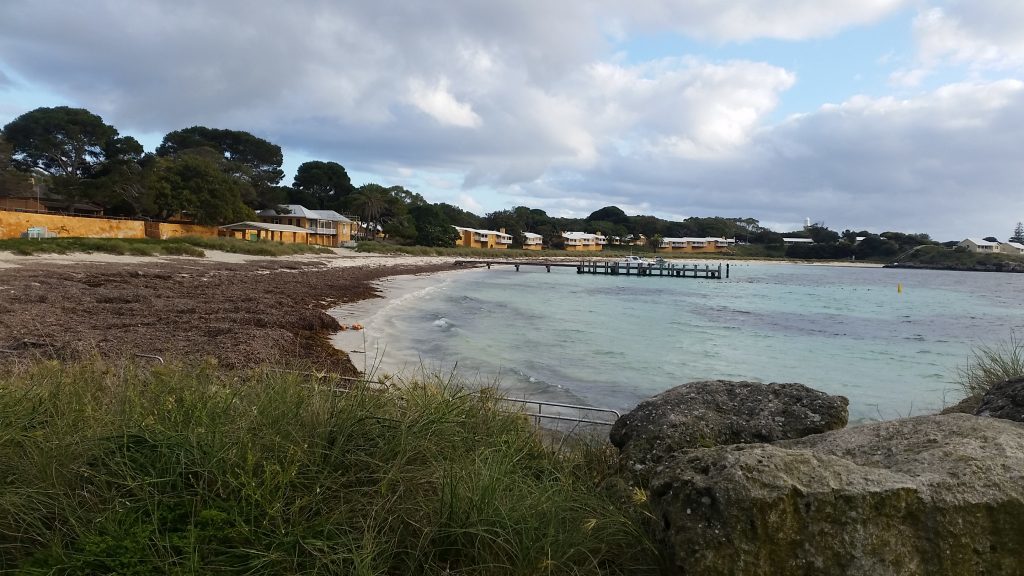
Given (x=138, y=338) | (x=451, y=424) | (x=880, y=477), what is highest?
(x=880, y=477)

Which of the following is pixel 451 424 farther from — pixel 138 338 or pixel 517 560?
pixel 138 338

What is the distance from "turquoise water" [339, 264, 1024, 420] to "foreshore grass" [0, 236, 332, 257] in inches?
531

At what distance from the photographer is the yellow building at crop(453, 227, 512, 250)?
345 feet

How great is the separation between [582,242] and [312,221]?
73418 millimetres

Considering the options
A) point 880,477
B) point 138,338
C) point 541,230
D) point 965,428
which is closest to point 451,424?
point 880,477

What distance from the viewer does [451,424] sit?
3809 mm

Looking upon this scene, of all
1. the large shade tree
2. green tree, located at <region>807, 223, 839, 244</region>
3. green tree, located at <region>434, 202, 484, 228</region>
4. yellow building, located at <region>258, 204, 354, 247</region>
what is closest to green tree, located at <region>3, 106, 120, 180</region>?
the large shade tree

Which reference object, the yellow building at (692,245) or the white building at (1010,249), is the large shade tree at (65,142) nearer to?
the yellow building at (692,245)

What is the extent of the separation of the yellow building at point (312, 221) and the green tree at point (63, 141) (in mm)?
15898

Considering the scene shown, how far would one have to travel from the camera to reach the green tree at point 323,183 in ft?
303

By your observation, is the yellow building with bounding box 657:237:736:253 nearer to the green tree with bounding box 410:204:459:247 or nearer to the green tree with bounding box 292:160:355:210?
the green tree with bounding box 410:204:459:247

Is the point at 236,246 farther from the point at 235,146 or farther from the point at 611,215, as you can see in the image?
the point at 611,215

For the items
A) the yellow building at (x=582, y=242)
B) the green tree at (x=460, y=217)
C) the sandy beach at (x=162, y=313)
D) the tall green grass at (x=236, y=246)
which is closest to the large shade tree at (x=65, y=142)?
the tall green grass at (x=236, y=246)

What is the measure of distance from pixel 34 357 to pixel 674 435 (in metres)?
7.36
